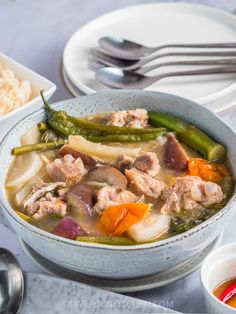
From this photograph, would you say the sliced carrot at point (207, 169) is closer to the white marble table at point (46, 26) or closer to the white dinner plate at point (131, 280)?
the white dinner plate at point (131, 280)

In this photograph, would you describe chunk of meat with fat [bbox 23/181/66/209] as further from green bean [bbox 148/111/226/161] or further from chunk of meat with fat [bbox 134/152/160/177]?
green bean [bbox 148/111/226/161]

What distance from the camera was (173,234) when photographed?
1.88 metres

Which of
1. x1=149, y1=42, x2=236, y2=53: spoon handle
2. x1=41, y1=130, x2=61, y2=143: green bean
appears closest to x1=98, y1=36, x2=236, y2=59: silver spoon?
x1=149, y1=42, x2=236, y2=53: spoon handle

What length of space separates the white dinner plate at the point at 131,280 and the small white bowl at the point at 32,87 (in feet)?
1.99

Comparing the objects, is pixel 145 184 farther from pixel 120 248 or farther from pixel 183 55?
pixel 183 55

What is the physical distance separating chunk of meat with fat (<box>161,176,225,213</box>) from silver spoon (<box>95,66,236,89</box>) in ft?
2.84

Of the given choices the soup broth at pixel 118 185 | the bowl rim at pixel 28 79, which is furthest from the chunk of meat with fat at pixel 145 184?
the bowl rim at pixel 28 79

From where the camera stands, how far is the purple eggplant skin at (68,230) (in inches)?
73.5

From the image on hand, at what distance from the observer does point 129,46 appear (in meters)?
3.00

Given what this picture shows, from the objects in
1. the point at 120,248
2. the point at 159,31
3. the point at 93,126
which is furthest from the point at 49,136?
the point at 159,31

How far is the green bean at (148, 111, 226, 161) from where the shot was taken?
7.06 feet

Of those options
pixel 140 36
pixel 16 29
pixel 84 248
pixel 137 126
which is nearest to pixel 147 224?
pixel 84 248

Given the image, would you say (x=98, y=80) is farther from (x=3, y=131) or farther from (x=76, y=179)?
(x=76, y=179)

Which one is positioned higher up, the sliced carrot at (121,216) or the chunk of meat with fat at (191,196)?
the chunk of meat with fat at (191,196)
